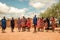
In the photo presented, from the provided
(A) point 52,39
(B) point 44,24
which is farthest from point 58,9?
(A) point 52,39

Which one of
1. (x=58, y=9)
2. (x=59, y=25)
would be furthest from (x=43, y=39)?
(x=59, y=25)

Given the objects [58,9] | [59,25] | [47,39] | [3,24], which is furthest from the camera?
[59,25]

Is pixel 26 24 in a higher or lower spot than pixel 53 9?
lower

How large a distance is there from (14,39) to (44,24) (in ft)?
31.4

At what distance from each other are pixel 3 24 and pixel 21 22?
267 cm

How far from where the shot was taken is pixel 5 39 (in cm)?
1656

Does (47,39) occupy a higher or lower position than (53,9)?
lower

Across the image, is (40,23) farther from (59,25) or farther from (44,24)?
(59,25)

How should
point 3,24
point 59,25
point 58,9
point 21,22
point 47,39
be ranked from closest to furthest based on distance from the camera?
point 47,39 → point 3,24 → point 21,22 → point 58,9 → point 59,25

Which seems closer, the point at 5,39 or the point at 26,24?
the point at 5,39

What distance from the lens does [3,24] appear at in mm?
24594

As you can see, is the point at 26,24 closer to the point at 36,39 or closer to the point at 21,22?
the point at 21,22

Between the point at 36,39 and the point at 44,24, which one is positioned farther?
the point at 44,24

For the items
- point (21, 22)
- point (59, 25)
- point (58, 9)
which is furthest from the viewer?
point (59, 25)
